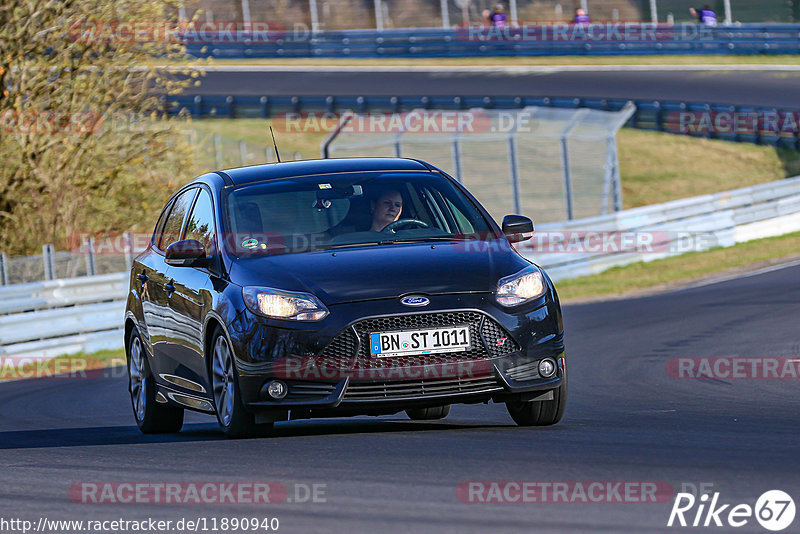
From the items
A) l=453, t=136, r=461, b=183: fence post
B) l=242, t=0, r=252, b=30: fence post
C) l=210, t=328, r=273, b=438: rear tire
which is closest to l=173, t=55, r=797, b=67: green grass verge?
l=242, t=0, r=252, b=30: fence post

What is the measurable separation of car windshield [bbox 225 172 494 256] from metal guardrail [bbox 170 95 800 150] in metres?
26.2

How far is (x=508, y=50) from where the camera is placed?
1836 inches

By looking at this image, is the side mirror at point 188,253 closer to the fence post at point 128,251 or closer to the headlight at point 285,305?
the headlight at point 285,305

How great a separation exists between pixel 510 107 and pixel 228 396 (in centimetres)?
3077

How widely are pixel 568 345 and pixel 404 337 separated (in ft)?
24.8

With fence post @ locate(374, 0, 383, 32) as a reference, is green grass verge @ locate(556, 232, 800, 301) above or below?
below

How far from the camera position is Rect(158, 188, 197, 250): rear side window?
30.8ft

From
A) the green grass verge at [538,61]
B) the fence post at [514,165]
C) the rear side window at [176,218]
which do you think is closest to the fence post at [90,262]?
the fence post at [514,165]

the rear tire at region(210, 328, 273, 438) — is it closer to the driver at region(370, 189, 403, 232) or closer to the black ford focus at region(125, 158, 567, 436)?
the black ford focus at region(125, 158, 567, 436)

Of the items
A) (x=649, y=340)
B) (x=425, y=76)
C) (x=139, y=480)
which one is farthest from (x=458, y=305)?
(x=425, y=76)

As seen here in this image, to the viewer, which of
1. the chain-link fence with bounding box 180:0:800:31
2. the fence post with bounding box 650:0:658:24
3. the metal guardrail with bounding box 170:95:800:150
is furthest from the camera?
the chain-link fence with bounding box 180:0:800:31

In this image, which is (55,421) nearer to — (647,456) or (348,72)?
(647,456)
